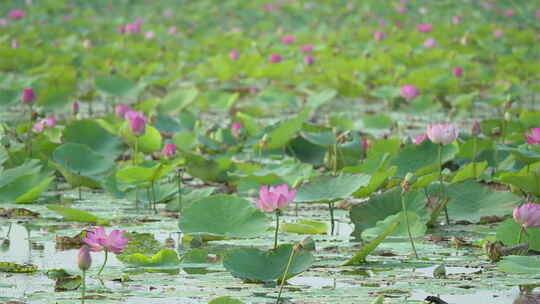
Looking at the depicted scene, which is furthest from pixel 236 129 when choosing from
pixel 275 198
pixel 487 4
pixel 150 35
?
pixel 487 4

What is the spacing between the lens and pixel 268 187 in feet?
11.2

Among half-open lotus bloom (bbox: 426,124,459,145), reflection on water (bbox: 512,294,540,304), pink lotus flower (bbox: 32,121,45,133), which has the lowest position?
pink lotus flower (bbox: 32,121,45,133)

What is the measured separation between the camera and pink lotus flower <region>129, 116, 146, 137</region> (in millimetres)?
3463

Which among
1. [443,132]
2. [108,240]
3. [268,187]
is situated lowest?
[268,187]

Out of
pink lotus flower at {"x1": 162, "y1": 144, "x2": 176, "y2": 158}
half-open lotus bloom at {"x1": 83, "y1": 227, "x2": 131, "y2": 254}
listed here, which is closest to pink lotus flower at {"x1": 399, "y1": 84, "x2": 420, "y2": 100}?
pink lotus flower at {"x1": 162, "y1": 144, "x2": 176, "y2": 158}

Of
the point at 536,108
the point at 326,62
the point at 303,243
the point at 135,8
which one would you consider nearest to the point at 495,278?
the point at 303,243

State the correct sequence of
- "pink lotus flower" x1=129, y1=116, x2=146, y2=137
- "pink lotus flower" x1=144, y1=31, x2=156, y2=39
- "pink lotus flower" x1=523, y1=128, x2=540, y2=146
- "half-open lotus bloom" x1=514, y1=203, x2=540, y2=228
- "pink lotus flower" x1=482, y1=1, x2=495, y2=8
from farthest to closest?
"pink lotus flower" x1=482, y1=1, x2=495, y2=8 → "pink lotus flower" x1=144, y1=31, x2=156, y2=39 → "pink lotus flower" x1=129, y1=116, x2=146, y2=137 → "pink lotus flower" x1=523, y1=128, x2=540, y2=146 → "half-open lotus bloom" x1=514, y1=203, x2=540, y2=228

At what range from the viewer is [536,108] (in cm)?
600

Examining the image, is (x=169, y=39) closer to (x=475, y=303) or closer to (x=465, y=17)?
(x=465, y=17)

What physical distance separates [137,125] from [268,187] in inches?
19.6

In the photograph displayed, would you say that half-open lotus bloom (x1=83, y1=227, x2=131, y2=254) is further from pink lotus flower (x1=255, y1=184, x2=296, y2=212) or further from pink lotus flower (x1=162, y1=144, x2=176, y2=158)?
pink lotus flower (x1=162, y1=144, x2=176, y2=158)

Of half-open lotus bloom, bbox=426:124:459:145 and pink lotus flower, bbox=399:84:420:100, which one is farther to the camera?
pink lotus flower, bbox=399:84:420:100

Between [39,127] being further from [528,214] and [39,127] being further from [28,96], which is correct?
[528,214]

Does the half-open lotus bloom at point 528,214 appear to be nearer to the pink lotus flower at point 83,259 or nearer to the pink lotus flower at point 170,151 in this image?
the pink lotus flower at point 83,259
